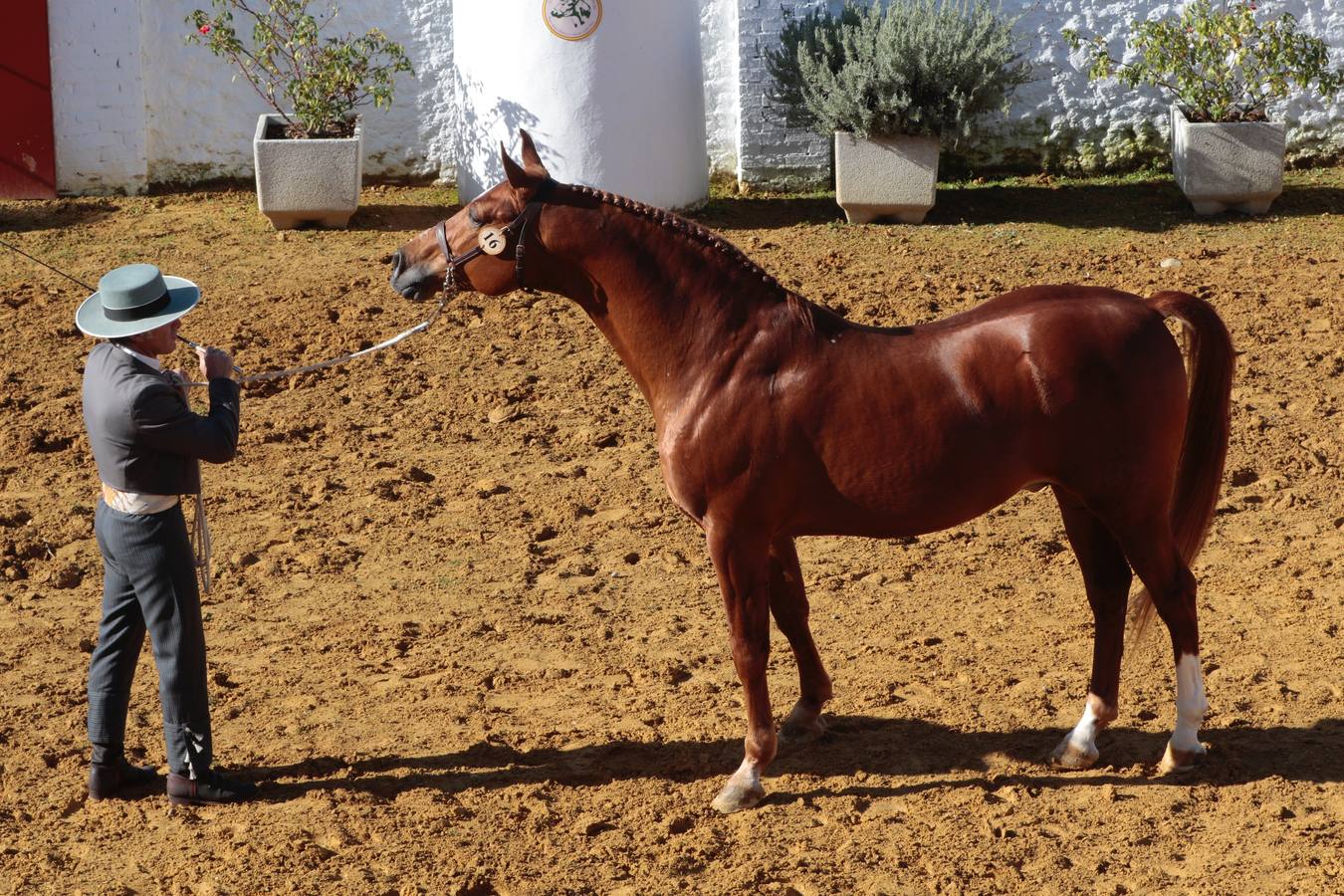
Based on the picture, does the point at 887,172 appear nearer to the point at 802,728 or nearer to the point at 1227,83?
the point at 1227,83

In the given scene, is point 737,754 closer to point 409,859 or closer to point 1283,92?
point 409,859

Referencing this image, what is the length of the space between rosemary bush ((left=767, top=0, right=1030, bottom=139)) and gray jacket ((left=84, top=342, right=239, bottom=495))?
745 cm

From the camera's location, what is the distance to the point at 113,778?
5113mm

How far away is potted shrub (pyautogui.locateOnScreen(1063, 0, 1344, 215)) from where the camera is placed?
11.4 metres

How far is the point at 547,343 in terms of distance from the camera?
964 cm

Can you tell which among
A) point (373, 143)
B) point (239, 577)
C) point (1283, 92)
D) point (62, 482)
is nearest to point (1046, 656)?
point (239, 577)

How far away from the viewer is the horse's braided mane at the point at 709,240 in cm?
485

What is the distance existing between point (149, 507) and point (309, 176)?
6999 millimetres

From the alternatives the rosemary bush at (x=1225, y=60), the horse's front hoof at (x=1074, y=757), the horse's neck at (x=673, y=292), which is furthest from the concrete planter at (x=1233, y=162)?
the horse's neck at (x=673, y=292)

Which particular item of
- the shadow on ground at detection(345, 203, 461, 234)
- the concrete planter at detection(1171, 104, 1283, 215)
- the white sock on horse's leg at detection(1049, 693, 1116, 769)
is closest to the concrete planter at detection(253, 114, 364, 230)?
the shadow on ground at detection(345, 203, 461, 234)

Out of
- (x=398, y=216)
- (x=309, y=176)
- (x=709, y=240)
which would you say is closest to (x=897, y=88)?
(x=398, y=216)

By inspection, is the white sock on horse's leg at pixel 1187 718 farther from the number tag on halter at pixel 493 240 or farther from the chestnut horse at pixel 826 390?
the number tag on halter at pixel 493 240

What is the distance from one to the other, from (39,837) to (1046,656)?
3.79m

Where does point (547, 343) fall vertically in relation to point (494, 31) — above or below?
below
